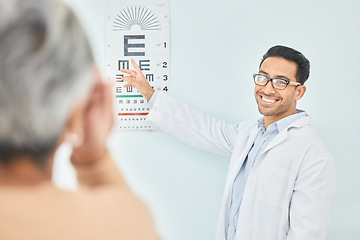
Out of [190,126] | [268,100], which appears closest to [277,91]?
[268,100]

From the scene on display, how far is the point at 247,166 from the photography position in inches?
66.0

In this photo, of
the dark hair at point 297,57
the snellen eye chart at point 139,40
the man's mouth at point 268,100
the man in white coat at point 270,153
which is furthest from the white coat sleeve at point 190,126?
the dark hair at point 297,57

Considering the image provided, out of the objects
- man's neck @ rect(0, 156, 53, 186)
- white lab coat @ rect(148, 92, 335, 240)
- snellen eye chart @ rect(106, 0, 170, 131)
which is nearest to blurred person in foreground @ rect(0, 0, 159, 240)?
man's neck @ rect(0, 156, 53, 186)

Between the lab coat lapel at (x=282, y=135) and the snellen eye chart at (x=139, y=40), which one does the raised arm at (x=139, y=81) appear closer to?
the snellen eye chart at (x=139, y=40)

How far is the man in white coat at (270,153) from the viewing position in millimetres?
1499

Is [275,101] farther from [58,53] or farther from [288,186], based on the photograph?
[58,53]

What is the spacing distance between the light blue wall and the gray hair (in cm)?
146

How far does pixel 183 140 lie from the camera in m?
1.86

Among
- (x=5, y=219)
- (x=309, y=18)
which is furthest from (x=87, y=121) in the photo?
(x=309, y=18)

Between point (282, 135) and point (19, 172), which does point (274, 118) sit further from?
point (19, 172)

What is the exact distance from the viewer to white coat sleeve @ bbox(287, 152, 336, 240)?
1.47 metres

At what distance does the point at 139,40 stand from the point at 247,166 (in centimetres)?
82

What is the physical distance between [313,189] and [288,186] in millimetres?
97

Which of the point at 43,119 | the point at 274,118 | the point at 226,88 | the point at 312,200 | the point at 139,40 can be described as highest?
the point at 139,40
